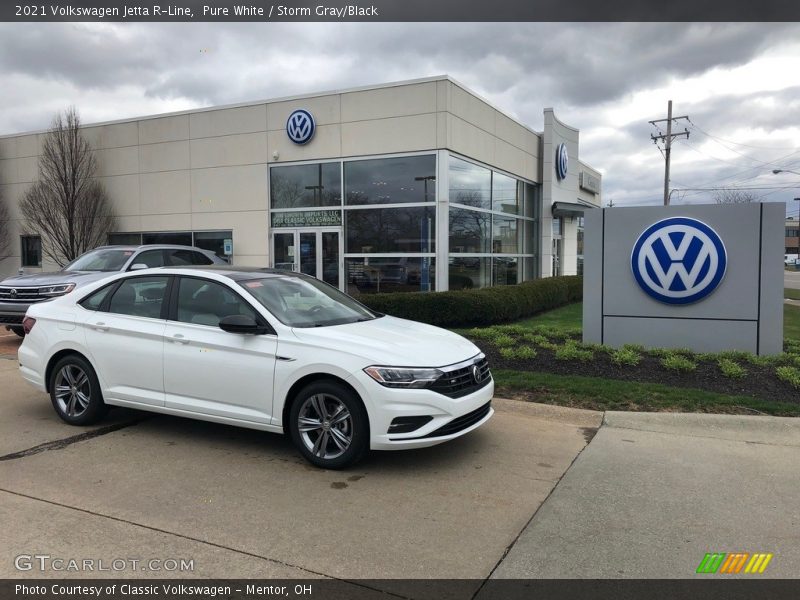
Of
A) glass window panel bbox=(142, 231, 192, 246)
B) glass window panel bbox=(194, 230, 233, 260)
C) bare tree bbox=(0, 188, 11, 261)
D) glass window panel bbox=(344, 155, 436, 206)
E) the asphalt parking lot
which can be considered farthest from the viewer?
bare tree bbox=(0, 188, 11, 261)

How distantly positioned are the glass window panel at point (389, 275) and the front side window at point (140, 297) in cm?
909

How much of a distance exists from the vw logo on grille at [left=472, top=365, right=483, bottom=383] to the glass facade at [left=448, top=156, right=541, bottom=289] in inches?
377

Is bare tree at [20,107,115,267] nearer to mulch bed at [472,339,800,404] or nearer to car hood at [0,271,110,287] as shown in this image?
car hood at [0,271,110,287]

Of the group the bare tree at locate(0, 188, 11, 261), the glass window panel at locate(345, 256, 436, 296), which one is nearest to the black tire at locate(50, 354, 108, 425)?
the glass window panel at locate(345, 256, 436, 296)

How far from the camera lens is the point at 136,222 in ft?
60.2

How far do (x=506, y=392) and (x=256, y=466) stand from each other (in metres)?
3.24

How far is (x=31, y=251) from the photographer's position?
2022 centimetres

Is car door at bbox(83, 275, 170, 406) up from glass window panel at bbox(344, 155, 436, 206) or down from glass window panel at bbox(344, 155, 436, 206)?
down

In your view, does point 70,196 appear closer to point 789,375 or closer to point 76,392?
point 76,392

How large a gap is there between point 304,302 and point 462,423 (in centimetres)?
191

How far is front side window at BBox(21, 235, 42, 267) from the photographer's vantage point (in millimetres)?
20031

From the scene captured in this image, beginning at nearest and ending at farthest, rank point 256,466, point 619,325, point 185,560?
point 185,560, point 256,466, point 619,325

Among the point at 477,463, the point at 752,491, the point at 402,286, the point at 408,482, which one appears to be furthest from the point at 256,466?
the point at 402,286

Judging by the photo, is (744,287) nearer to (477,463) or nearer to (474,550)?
(477,463)
